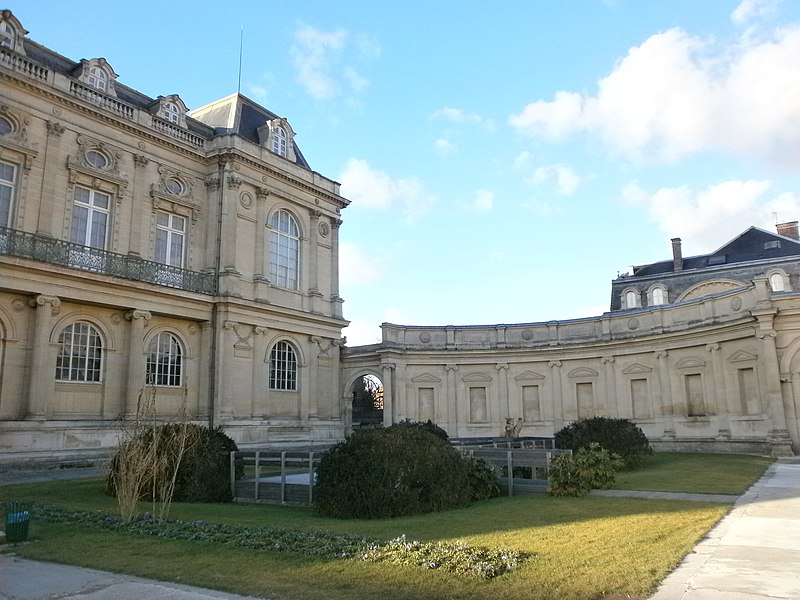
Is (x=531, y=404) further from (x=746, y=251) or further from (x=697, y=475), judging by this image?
(x=746, y=251)

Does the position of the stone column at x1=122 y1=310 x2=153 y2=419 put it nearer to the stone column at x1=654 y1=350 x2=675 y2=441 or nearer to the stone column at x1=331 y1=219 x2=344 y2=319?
the stone column at x1=331 y1=219 x2=344 y2=319

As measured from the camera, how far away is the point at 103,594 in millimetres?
6570

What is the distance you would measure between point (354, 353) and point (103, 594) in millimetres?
29746

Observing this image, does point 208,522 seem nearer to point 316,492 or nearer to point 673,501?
point 316,492

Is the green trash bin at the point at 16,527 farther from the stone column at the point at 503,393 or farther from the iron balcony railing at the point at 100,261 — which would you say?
the stone column at the point at 503,393

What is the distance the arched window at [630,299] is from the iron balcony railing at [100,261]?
30.7 meters

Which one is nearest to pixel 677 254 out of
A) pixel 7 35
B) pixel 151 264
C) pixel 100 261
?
pixel 151 264

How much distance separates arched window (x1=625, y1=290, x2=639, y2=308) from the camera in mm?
45078

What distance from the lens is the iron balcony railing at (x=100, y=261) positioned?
69.7 feet

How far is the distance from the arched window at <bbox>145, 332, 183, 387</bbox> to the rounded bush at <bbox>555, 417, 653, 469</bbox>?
16.4 m

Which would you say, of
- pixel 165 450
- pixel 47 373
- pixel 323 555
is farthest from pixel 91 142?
pixel 323 555

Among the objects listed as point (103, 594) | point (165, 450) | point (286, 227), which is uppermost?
point (286, 227)

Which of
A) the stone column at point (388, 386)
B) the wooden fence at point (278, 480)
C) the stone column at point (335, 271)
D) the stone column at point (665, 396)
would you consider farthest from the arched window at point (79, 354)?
the stone column at point (665, 396)

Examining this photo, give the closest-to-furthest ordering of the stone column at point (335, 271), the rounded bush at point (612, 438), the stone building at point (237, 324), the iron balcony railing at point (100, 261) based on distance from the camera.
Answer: the rounded bush at point (612, 438) < the iron balcony railing at point (100, 261) < the stone building at point (237, 324) < the stone column at point (335, 271)
